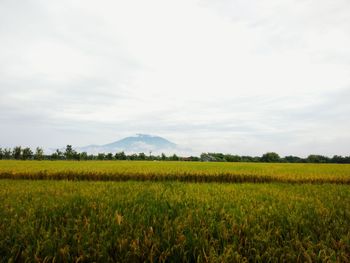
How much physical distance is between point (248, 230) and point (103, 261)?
190cm

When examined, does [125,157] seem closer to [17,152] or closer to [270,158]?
[17,152]

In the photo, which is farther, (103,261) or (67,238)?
(67,238)

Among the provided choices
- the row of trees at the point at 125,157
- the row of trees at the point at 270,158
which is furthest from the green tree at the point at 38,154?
the row of trees at the point at 270,158

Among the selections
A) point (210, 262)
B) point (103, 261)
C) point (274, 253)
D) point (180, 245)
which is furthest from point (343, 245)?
point (103, 261)

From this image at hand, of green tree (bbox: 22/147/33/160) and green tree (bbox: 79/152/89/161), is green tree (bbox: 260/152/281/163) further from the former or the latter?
green tree (bbox: 22/147/33/160)

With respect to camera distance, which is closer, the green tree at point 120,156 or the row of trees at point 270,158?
the row of trees at point 270,158

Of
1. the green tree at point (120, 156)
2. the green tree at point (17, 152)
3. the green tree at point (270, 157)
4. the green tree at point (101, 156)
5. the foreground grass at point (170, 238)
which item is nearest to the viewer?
the foreground grass at point (170, 238)

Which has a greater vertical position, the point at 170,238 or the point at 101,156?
the point at 170,238

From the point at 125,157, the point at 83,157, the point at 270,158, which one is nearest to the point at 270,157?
the point at 270,158

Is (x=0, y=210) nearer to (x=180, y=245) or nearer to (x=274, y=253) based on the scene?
(x=180, y=245)

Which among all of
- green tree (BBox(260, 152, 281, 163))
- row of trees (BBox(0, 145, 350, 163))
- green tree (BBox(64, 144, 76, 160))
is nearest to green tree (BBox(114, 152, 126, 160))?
row of trees (BBox(0, 145, 350, 163))

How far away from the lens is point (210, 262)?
6.71 feet

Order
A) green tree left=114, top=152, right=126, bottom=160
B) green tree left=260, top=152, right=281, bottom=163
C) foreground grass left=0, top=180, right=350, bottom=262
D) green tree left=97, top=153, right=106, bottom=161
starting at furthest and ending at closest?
green tree left=114, top=152, right=126, bottom=160
green tree left=260, top=152, right=281, bottom=163
green tree left=97, top=153, right=106, bottom=161
foreground grass left=0, top=180, right=350, bottom=262

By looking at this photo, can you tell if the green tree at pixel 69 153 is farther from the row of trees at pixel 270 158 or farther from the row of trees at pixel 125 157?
the row of trees at pixel 270 158
